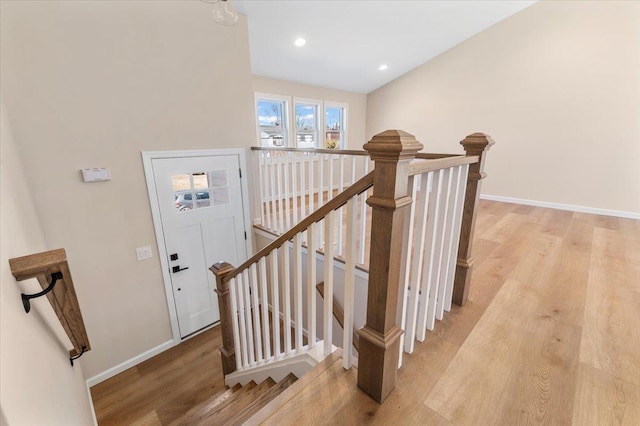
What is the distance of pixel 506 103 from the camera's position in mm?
4305

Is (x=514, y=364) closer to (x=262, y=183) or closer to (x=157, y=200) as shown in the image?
(x=262, y=183)

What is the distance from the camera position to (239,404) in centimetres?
198

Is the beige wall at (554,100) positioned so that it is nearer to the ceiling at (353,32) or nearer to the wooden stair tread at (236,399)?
the ceiling at (353,32)

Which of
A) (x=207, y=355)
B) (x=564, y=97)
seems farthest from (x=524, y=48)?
(x=207, y=355)

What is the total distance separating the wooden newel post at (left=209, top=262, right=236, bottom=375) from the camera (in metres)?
2.29

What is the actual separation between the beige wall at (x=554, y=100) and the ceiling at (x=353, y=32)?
44cm

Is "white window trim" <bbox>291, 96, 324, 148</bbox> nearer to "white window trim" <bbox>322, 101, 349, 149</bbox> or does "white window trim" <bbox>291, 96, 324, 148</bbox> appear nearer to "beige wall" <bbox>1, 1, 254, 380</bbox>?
"white window trim" <bbox>322, 101, 349, 149</bbox>

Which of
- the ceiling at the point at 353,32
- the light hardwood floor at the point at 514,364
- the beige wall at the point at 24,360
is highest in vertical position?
the ceiling at the point at 353,32

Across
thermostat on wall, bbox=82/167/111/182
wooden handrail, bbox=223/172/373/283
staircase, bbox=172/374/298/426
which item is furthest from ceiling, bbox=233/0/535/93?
staircase, bbox=172/374/298/426

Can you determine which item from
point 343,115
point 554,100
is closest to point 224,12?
point 343,115

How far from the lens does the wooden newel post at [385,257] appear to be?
92 centimetres

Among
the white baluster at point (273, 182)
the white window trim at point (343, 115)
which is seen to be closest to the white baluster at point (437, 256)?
the white baluster at point (273, 182)

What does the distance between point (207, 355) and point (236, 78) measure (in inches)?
125

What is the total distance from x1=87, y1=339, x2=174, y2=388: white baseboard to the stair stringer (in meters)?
1.21
